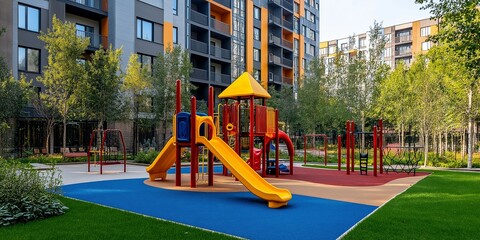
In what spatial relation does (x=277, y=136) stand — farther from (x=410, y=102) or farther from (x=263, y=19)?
(x=263, y=19)

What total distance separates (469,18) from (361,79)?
22.8 meters

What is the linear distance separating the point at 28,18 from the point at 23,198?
23.5 m

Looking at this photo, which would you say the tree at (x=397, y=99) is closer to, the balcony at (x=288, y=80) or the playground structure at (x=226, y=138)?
the playground structure at (x=226, y=138)

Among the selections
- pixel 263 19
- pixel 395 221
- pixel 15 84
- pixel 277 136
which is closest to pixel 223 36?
pixel 263 19

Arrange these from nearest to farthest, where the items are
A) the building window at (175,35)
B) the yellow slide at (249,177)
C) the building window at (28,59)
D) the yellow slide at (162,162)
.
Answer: the yellow slide at (249,177) → the yellow slide at (162,162) → the building window at (28,59) → the building window at (175,35)

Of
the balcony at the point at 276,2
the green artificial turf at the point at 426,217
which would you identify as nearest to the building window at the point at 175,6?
the balcony at the point at 276,2

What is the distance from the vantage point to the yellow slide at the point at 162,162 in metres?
14.0

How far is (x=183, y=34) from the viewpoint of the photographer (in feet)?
122

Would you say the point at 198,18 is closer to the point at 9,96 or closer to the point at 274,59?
the point at 274,59

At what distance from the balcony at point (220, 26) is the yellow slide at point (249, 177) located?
102ft

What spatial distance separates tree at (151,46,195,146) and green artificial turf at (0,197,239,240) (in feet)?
64.1

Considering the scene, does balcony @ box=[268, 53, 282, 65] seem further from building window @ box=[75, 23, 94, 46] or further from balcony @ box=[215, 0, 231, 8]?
building window @ box=[75, 23, 94, 46]

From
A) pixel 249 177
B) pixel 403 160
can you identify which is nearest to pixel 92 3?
pixel 249 177

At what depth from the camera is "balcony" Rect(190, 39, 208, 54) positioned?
1526 inches
